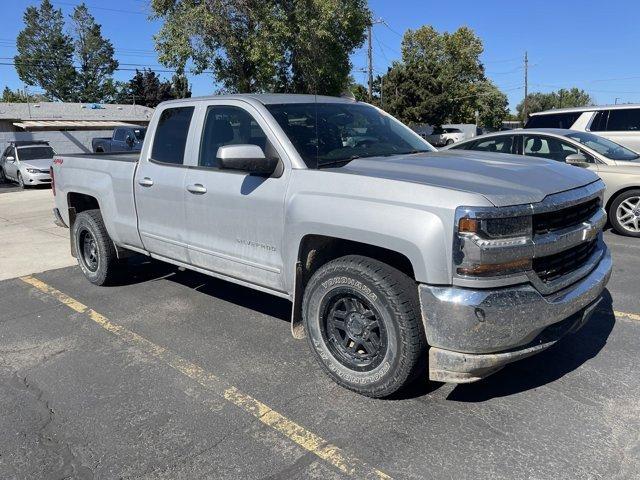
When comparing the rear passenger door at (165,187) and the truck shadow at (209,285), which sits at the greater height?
the rear passenger door at (165,187)

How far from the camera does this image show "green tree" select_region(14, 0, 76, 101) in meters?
69.5

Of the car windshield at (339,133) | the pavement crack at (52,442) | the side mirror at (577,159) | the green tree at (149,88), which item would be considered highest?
the green tree at (149,88)

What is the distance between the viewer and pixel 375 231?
10.3ft

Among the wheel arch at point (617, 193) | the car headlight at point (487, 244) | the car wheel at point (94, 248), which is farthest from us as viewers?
the wheel arch at point (617, 193)

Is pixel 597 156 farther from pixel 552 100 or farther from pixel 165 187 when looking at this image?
pixel 552 100

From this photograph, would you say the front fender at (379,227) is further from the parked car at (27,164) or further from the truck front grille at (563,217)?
the parked car at (27,164)

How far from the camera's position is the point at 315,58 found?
19.8 meters

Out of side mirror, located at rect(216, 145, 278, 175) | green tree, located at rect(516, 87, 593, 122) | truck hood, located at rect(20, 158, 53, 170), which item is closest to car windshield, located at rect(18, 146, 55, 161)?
truck hood, located at rect(20, 158, 53, 170)

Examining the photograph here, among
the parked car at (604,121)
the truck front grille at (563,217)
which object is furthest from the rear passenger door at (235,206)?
the parked car at (604,121)

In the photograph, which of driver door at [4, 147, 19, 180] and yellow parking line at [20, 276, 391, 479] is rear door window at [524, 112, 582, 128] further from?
driver door at [4, 147, 19, 180]

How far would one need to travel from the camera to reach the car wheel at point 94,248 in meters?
5.91

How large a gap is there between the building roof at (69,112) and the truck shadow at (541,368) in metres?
34.8

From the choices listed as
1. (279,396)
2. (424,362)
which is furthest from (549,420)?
(279,396)

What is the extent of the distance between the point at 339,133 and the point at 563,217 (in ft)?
5.78
